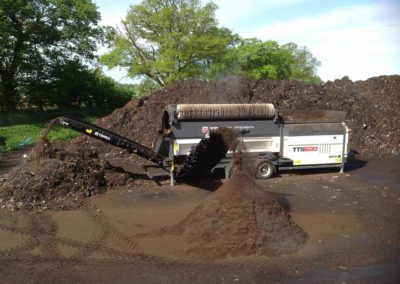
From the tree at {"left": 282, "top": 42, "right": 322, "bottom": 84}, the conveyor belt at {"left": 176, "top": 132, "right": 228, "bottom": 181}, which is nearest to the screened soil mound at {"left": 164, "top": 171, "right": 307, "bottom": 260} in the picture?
the conveyor belt at {"left": 176, "top": 132, "right": 228, "bottom": 181}

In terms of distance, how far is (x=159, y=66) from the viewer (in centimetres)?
3312

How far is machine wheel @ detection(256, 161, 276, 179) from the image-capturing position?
12922 mm

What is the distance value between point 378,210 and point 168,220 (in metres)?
4.97

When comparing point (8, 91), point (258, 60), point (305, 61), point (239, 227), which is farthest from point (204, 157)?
point (305, 61)

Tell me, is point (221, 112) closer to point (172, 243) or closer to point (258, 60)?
point (172, 243)

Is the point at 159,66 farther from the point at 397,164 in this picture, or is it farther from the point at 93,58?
the point at 397,164

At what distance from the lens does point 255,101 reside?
19.9 metres

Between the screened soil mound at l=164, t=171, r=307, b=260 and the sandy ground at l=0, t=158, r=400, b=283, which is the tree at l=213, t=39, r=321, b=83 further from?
the screened soil mound at l=164, t=171, r=307, b=260

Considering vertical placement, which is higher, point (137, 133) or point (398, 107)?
point (398, 107)

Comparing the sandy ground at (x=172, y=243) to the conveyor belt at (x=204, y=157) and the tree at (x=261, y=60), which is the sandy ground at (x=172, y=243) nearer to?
the conveyor belt at (x=204, y=157)

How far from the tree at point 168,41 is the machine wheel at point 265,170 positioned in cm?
2159

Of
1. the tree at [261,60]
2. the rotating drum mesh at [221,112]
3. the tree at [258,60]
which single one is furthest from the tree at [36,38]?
the rotating drum mesh at [221,112]

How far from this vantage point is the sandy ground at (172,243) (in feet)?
21.4

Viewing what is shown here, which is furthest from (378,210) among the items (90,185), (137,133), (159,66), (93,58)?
(93,58)
